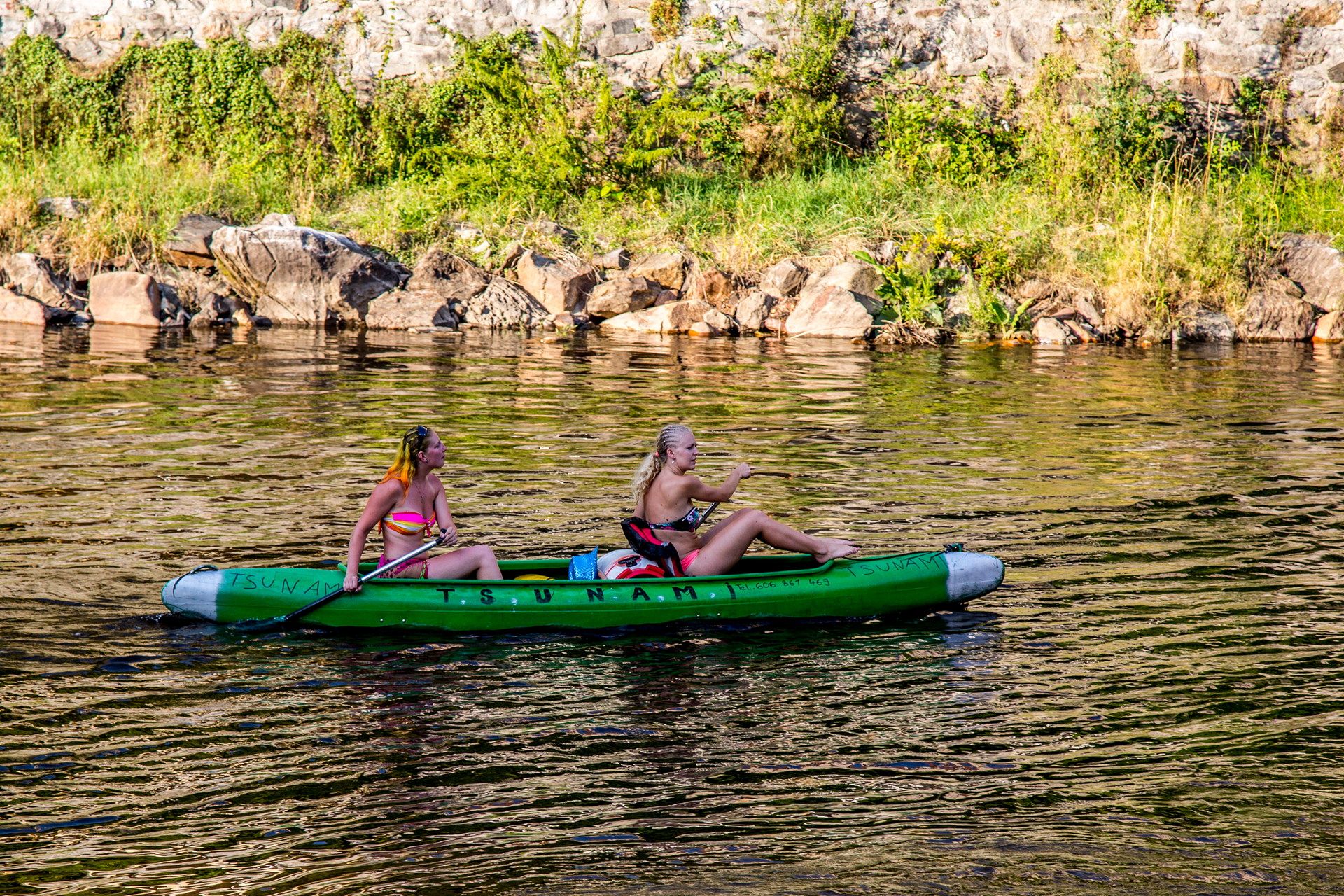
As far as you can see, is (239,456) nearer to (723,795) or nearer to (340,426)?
(340,426)

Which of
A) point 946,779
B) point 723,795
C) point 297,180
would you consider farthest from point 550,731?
point 297,180

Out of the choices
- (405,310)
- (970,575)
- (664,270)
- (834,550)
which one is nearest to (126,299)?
(405,310)

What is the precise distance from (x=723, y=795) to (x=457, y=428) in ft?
24.5

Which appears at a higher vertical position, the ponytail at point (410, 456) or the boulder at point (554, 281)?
the boulder at point (554, 281)

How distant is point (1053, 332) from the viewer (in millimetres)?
18391

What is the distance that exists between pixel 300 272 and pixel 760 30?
9158 mm

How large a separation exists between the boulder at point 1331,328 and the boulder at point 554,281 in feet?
34.4

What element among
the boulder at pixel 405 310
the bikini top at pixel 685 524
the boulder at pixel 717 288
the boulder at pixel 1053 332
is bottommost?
the bikini top at pixel 685 524

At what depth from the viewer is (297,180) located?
2138cm

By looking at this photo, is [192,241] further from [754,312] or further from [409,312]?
[754,312]

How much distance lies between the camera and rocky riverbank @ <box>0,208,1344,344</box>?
18750mm

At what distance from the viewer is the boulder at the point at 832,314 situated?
18516 mm

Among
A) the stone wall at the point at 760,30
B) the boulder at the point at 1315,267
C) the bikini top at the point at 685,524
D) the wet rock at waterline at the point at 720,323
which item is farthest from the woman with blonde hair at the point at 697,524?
the stone wall at the point at 760,30

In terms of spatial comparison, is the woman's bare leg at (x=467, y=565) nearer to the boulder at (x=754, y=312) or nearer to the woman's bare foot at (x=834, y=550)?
the woman's bare foot at (x=834, y=550)
